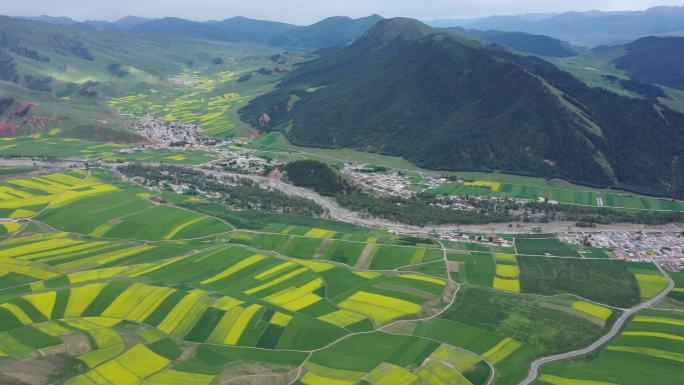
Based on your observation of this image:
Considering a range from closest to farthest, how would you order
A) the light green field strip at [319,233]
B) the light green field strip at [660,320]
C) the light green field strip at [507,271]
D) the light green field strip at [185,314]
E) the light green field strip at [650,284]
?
the light green field strip at [185,314] → the light green field strip at [660,320] → the light green field strip at [650,284] → the light green field strip at [507,271] → the light green field strip at [319,233]

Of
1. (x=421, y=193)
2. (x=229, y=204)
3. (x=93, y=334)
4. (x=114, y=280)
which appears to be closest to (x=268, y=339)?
(x=93, y=334)

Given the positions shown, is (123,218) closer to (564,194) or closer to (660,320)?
(660,320)

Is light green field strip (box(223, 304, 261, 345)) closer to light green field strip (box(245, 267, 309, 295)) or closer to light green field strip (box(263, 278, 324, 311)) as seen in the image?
light green field strip (box(263, 278, 324, 311))

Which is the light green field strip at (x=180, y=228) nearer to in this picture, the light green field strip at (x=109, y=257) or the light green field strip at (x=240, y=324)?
the light green field strip at (x=109, y=257)

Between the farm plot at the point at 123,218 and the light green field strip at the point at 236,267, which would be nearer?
the light green field strip at the point at 236,267

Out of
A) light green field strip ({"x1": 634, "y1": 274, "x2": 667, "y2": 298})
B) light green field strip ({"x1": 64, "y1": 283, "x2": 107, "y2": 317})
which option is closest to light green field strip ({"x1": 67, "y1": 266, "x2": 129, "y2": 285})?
light green field strip ({"x1": 64, "y1": 283, "x2": 107, "y2": 317})

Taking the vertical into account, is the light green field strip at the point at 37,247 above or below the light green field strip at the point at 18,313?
below

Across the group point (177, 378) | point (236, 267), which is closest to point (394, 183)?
point (236, 267)

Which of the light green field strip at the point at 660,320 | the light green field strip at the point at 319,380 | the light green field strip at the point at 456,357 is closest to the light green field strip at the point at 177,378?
the light green field strip at the point at 319,380
